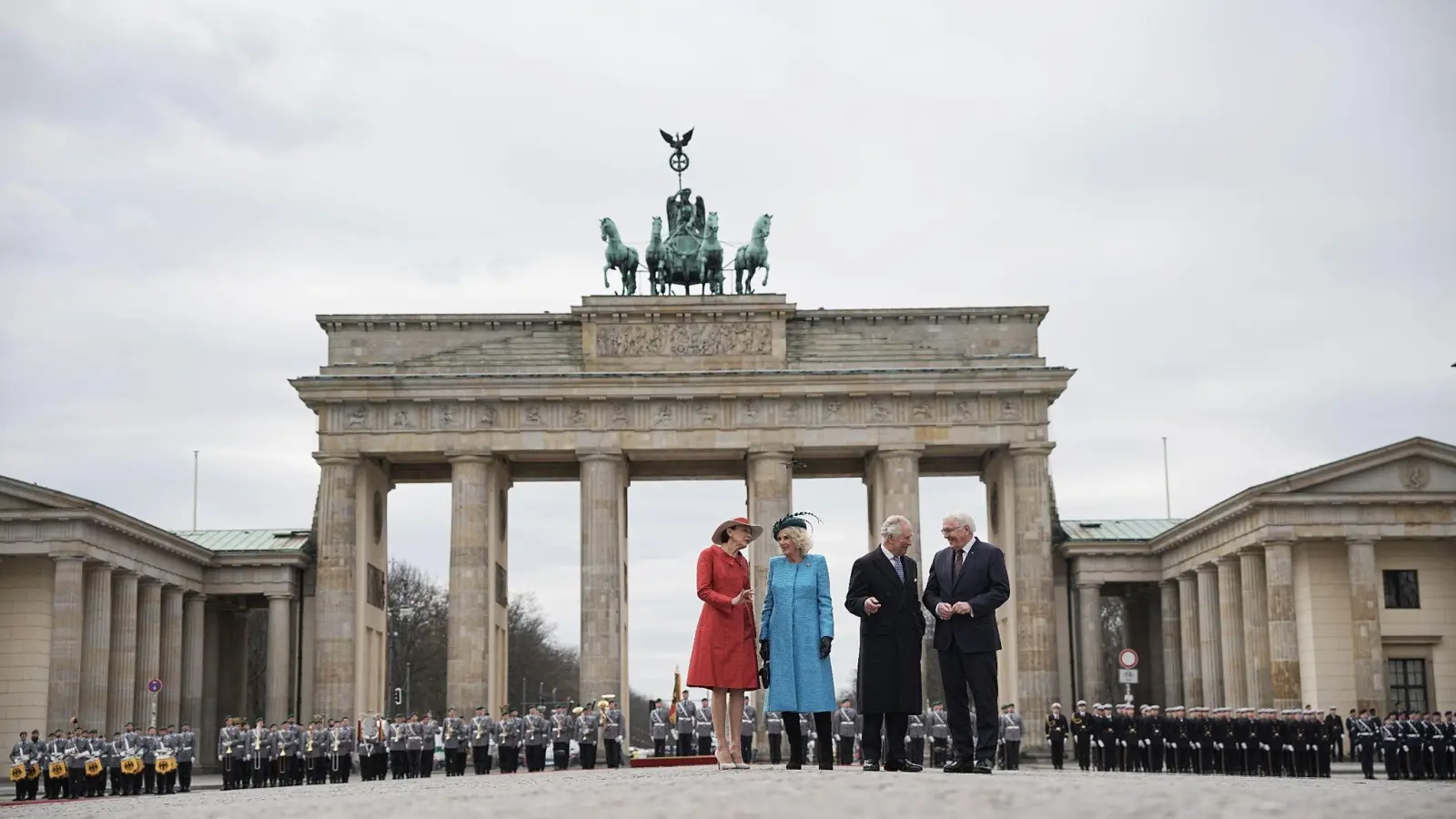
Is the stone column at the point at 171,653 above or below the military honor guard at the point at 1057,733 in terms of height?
above

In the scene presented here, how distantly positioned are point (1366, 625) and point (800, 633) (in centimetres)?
3149

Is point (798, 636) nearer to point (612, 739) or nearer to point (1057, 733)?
point (612, 739)

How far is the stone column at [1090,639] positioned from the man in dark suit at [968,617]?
131 feet

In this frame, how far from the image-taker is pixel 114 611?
152 feet

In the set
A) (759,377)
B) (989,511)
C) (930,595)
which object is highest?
(759,377)

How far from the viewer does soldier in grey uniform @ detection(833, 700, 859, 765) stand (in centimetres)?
3522

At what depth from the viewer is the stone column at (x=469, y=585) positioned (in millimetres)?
51812

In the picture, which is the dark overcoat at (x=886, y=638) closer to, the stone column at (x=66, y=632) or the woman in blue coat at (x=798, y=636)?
the woman in blue coat at (x=798, y=636)

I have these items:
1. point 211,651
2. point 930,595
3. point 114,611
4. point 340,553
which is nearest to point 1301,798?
point 930,595

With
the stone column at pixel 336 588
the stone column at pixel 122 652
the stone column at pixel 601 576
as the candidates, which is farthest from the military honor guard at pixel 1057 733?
the stone column at pixel 122 652

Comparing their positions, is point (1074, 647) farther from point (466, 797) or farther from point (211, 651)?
point (466, 797)

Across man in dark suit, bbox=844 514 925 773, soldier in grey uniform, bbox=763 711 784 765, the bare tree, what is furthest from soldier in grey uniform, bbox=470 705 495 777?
the bare tree

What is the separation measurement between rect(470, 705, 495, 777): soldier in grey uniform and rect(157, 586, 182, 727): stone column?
13.7 m

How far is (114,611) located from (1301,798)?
40.6 m
